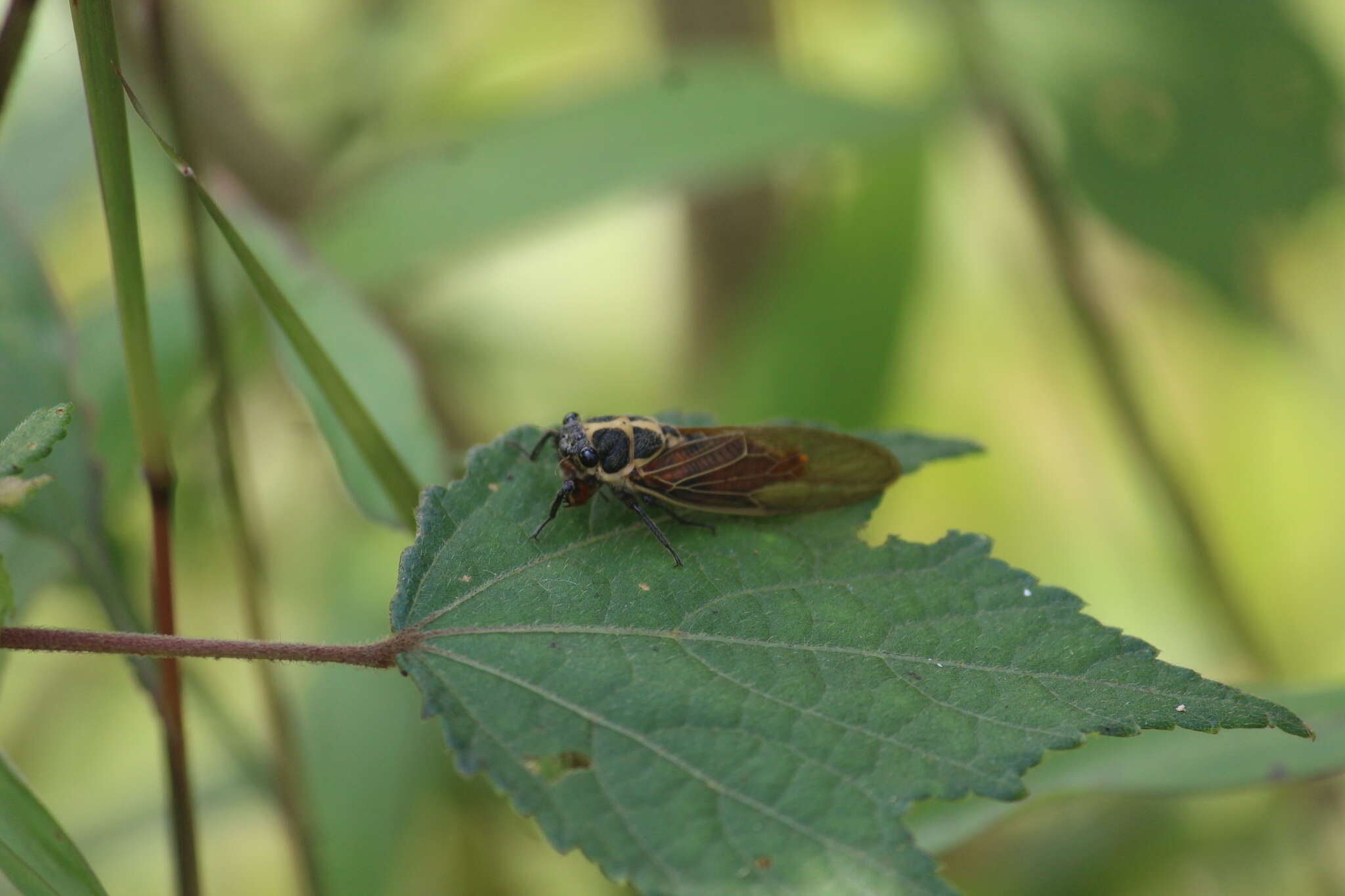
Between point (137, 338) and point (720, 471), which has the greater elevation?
point (137, 338)

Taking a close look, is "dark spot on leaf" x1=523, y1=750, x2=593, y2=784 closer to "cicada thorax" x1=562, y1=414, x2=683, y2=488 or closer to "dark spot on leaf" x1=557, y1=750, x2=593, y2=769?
"dark spot on leaf" x1=557, y1=750, x2=593, y2=769

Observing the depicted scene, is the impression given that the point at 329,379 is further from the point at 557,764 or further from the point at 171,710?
the point at 557,764

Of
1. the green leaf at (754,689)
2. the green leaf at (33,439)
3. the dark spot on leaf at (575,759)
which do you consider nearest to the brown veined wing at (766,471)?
the green leaf at (754,689)

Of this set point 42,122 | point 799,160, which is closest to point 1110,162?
point 799,160

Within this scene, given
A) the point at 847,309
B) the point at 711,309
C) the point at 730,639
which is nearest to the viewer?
the point at 730,639

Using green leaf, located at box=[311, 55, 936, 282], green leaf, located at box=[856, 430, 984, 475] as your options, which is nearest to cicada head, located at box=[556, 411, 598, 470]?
green leaf, located at box=[856, 430, 984, 475]

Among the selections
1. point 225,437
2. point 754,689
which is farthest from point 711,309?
point 754,689
